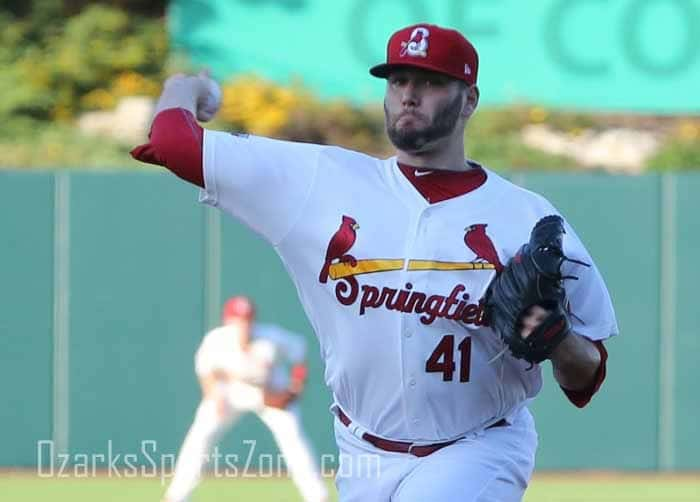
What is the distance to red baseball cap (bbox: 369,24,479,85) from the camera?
4.46 meters

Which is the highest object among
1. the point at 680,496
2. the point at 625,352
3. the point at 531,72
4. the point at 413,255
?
the point at 531,72

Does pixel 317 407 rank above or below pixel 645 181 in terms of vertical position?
below

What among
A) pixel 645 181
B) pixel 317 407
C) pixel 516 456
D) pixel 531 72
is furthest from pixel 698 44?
pixel 516 456

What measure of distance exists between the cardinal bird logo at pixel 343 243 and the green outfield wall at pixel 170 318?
22.2ft

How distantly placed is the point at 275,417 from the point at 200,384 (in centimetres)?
145

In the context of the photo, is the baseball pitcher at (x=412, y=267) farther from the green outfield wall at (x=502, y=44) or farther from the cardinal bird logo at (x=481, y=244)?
the green outfield wall at (x=502, y=44)

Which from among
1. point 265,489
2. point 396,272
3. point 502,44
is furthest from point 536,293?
point 502,44

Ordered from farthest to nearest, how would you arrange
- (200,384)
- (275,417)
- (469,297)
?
(200,384) → (275,417) → (469,297)

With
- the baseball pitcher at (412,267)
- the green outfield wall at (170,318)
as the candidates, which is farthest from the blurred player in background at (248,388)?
the baseball pitcher at (412,267)

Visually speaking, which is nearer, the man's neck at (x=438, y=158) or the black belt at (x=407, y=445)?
the black belt at (x=407, y=445)

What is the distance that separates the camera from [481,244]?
445 centimetres

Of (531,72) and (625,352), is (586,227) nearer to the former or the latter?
(625,352)

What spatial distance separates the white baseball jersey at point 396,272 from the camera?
443 cm

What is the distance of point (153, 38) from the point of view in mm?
16859
